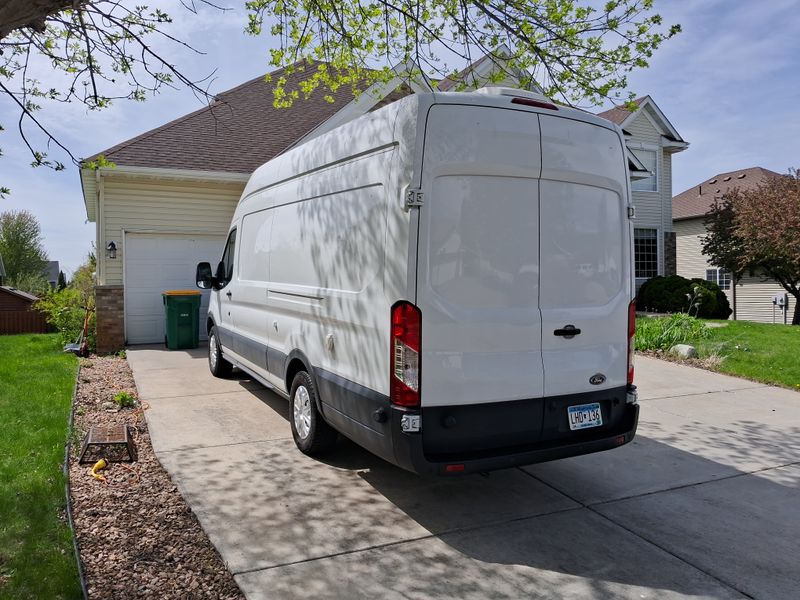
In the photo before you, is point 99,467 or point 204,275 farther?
point 204,275

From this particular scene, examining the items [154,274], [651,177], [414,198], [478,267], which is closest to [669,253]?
[651,177]

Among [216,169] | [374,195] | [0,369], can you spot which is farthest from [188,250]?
[374,195]

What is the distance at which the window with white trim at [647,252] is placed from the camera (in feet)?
73.3

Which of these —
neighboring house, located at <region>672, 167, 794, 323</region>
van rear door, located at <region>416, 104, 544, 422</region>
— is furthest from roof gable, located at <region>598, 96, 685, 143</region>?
van rear door, located at <region>416, 104, 544, 422</region>

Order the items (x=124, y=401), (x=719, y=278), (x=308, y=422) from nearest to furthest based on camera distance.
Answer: (x=308, y=422) < (x=124, y=401) < (x=719, y=278)

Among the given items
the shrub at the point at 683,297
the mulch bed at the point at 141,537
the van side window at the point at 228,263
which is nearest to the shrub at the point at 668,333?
the shrub at the point at 683,297

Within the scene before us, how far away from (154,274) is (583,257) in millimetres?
10181

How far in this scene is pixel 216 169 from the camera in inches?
491

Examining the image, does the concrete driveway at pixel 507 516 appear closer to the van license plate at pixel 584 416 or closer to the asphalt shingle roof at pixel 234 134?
the van license plate at pixel 584 416

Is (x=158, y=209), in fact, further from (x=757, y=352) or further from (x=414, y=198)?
(x=757, y=352)

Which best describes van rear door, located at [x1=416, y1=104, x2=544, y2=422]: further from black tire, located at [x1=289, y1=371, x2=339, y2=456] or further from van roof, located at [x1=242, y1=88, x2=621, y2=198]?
black tire, located at [x1=289, y1=371, x2=339, y2=456]

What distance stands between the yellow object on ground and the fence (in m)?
27.6

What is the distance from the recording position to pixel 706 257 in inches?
1187

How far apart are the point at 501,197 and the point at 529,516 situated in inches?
85.1
